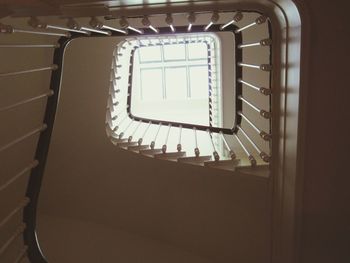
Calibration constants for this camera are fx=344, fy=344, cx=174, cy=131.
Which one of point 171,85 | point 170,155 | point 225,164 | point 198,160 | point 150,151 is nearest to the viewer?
point 225,164

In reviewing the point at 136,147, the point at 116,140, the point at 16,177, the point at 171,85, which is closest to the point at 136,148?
the point at 136,147

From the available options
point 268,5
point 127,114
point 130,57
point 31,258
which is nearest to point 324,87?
point 268,5

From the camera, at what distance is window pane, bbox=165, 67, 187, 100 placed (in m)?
7.65

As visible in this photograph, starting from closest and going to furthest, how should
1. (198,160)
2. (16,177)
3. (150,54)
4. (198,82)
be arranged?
1. (16,177)
2. (198,160)
3. (150,54)
4. (198,82)

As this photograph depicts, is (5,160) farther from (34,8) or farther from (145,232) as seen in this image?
(34,8)

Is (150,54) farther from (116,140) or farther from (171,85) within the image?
(116,140)

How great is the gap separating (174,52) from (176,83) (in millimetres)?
768

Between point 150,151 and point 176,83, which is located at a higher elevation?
point 176,83

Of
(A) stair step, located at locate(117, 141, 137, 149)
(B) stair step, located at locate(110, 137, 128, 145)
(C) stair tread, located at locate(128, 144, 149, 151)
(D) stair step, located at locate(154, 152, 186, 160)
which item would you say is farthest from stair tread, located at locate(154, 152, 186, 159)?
(B) stair step, located at locate(110, 137, 128, 145)

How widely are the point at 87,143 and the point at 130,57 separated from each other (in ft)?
6.17

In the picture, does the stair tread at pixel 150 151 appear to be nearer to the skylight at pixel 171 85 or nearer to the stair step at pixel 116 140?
the stair step at pixel 116 140

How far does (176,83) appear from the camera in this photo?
7.82 m

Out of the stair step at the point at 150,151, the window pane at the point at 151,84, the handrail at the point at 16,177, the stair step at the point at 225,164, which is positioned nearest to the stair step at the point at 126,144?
the stair step at the point at 150,151

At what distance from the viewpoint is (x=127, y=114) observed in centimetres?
484
